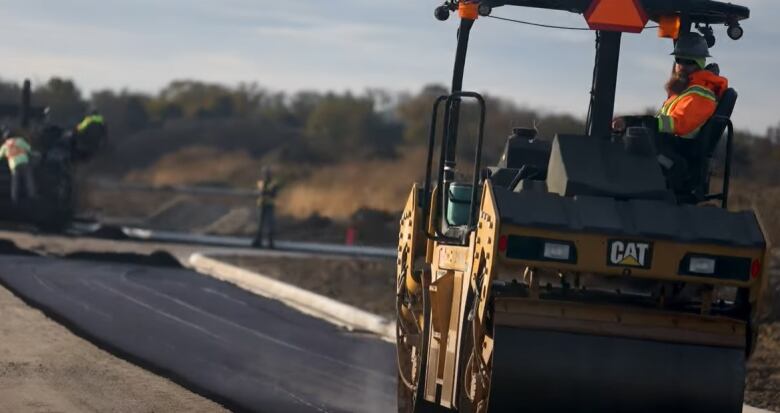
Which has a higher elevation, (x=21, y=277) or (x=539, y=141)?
(x=539, y=141)

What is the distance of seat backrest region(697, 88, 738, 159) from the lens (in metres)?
8.65

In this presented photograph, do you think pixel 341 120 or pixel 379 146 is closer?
pixel 379 146

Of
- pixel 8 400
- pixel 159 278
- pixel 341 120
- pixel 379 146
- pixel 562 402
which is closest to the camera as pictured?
pixel 562 402

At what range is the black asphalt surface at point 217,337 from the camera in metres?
12.5

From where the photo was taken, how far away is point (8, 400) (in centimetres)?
1058

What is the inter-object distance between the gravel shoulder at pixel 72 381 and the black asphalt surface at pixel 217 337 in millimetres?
370

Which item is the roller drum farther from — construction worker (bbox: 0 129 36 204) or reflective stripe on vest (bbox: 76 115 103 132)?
reflective stripe on vest (bbox: 76 115 103 132)

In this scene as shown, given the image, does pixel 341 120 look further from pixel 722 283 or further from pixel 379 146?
pixel 722 283

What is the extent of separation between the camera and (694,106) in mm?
8562

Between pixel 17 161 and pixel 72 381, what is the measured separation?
753 inches

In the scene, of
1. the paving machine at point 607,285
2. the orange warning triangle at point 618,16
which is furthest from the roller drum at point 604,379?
the orange warning triangle at point 618,16

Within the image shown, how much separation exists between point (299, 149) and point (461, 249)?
200ft

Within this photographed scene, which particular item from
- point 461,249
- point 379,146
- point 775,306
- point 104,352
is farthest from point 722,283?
point 379,146

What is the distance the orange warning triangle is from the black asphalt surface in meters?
4.43
